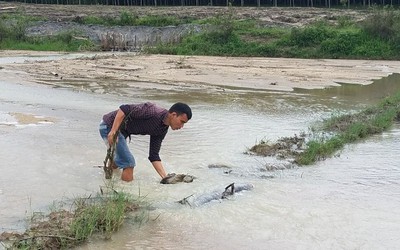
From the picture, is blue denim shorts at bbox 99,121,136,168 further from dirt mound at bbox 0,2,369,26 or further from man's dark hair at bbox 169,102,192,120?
dirt mound at bbox 0,2,369,26

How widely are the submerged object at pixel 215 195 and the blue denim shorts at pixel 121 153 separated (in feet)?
3.49

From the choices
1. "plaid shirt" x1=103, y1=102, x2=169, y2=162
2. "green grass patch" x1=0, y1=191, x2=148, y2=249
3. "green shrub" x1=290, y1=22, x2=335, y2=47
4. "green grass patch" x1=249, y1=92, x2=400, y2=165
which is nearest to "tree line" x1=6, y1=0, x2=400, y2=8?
"green shrub" x1=290, y1=22, x2=335, y2=47

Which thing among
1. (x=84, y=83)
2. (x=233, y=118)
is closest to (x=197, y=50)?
(x=84, y=83)

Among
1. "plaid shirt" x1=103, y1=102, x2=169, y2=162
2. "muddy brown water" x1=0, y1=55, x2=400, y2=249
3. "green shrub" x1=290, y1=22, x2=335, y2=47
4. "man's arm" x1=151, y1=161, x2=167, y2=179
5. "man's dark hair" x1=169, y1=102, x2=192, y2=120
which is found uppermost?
"green shrub" x1=290, y1=22, x2=335, y2=47

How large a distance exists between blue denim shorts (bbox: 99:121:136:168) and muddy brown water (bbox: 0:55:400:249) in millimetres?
288

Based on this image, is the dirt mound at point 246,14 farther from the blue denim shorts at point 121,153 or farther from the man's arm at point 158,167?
the man's arm at point 158,167

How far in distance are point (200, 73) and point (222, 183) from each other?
586 inches

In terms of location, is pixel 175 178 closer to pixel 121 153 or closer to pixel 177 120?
pixel 121 153

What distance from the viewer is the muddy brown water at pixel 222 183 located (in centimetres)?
571

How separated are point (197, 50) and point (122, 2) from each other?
98.3 ft

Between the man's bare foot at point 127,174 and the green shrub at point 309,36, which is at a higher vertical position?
the green shrub at point 309,36

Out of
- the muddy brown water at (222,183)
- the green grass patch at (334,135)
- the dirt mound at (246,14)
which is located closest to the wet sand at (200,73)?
the green grass patch at (334,135)

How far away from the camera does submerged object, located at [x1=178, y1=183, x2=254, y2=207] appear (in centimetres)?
650

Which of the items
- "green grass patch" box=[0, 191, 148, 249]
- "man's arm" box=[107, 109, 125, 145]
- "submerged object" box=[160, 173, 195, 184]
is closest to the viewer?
"green grass patch" box=[0, 191, 148, 249]
